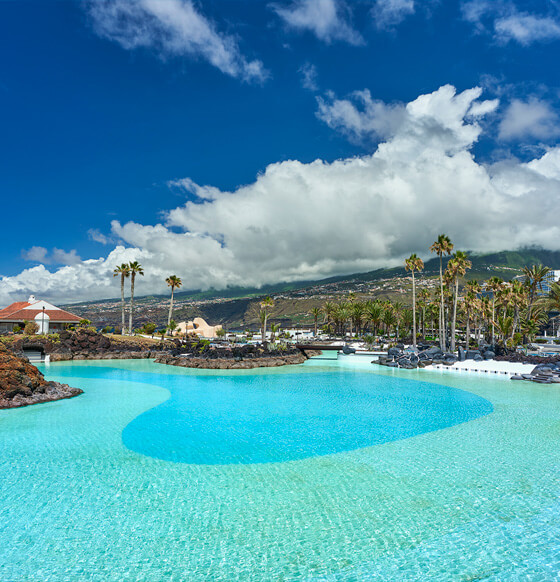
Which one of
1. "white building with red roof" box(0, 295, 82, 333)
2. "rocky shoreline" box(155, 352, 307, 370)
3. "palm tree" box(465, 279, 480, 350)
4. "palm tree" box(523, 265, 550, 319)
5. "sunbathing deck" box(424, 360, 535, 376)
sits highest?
"palm tree" box(523, 265, 550, 319)

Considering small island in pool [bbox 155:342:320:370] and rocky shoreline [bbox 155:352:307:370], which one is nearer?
rocky shoreline [bbox 155:352:307:370]

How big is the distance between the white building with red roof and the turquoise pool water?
44682 millimetres

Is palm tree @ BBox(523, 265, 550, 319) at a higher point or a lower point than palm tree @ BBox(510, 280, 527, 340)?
higher

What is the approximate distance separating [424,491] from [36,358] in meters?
39.6

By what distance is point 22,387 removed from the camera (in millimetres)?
17484

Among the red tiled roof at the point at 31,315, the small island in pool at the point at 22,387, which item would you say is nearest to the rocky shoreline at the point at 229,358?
the small island in pool at the point at 22,387

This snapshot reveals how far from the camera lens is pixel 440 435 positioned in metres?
12.9

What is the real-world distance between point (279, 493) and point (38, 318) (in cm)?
5814

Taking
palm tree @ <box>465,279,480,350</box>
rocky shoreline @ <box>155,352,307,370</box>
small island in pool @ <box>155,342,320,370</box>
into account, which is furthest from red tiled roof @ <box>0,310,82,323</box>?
palm tree @ <box>465,279,480,350</box>

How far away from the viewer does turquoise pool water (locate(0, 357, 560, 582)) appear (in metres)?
5.75

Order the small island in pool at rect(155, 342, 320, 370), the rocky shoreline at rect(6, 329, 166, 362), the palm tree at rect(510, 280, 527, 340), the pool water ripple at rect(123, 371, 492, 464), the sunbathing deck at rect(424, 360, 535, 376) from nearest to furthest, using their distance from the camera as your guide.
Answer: the pool water ripple at rect(123, 371, 492, 464), the sunbathing deck at rect(424, 360, 535, 376), the small island in pool at rect(155, 342, 320, 370), the rocky shoreline at rect(6, 329, 166, 362), the palm tree at rect(510, 280, 527, 340)

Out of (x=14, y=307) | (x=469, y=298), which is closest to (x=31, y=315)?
(x=14, y=307)

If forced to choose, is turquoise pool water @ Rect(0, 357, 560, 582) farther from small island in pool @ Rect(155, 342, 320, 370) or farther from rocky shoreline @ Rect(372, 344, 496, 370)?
small island in pool @ Rect(155, 342, 320, 370)

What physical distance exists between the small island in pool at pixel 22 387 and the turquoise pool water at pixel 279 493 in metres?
0.97
